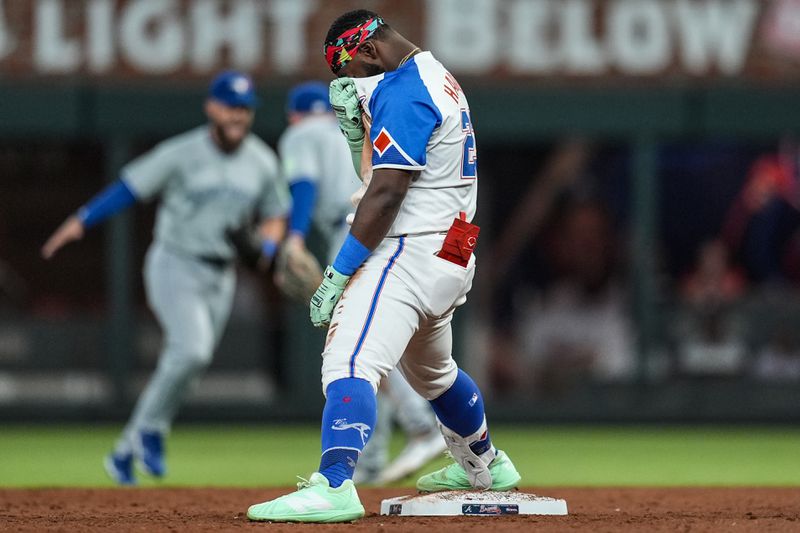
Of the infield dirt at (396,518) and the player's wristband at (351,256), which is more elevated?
the player's wristband at (351,256)

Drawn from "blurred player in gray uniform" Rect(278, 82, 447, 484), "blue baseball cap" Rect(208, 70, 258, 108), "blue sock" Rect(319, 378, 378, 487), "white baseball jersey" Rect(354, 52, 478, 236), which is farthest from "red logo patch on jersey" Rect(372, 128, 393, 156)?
"blue baseball cap" Rect(208, 70, 258, 108)

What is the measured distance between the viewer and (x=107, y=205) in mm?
8094

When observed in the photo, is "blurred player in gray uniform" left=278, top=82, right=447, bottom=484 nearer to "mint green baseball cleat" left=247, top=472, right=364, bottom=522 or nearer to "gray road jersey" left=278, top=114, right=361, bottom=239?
"gray road jersey" left=278, top=114, right=361, bottom=239

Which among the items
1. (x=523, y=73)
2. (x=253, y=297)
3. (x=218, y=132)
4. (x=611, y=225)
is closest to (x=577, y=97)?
(x=523, y=73)

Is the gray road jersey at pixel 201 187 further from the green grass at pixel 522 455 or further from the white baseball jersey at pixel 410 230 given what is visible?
the white baseball jersey at pixel 410 230

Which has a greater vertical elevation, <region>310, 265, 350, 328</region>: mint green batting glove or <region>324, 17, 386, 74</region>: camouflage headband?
<region>324, 17, 386, 74</region>: camouflage headband

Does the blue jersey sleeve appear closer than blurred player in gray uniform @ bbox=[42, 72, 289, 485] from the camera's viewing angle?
Yes

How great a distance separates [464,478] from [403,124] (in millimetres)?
1511

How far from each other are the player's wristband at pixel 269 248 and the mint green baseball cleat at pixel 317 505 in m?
3.39

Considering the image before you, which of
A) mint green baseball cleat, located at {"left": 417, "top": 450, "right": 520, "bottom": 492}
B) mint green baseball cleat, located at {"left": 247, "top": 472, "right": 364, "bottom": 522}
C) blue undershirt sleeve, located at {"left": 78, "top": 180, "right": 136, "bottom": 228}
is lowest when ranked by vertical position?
mint green baseball cleat, located at {"left": 417, "top": 450, "right": 520, "bottom": 492}

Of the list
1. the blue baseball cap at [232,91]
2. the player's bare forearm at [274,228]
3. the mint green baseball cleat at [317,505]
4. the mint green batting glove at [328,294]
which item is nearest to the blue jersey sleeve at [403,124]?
the mint green batting glove at [328,294]

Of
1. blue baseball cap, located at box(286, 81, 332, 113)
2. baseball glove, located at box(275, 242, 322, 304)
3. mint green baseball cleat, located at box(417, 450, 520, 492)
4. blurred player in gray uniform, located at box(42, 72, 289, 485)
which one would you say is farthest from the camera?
blue baseball cap, located at box(286, 81, 332, 113)

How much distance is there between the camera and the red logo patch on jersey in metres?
5.06

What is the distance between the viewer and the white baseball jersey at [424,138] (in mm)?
5066
